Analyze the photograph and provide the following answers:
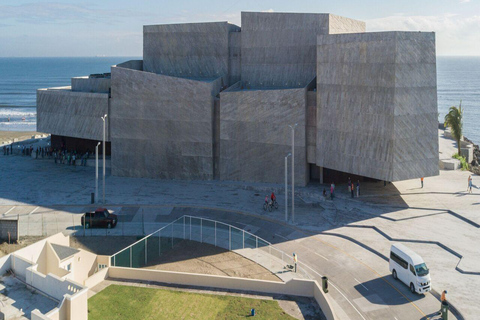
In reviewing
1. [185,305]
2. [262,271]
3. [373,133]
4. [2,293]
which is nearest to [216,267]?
[262,271]

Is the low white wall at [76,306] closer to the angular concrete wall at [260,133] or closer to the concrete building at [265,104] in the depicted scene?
the concrete building at [265,104]

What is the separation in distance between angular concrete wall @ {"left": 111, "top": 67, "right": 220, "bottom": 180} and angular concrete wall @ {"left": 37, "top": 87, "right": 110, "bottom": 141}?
2773 millimetres

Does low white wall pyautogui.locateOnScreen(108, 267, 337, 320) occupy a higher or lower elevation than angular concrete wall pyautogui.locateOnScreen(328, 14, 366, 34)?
lower

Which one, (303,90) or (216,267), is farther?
(303,90)

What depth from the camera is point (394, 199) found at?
43.1 metres

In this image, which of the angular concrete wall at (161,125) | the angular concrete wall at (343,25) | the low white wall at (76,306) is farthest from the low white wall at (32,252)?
the angular concrete wall at (343,25)

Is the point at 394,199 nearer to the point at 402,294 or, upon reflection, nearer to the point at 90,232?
the point at 402,294

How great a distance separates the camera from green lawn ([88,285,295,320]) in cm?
2489

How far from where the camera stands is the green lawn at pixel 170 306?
24.9 m

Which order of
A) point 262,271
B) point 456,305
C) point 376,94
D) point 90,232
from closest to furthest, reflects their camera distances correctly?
point 456,305 → point 262,271 → point 90,232 → point 376,94

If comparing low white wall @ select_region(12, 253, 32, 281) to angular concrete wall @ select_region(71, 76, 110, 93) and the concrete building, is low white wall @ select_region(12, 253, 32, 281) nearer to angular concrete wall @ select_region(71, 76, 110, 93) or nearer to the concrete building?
the concrete building

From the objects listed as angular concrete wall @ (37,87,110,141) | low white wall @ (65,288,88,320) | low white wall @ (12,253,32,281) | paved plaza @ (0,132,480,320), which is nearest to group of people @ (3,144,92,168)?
angular concrete wall @ (37,87,110,141)

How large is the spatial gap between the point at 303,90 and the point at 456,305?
25.1 meters

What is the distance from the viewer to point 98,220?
38.7 m
